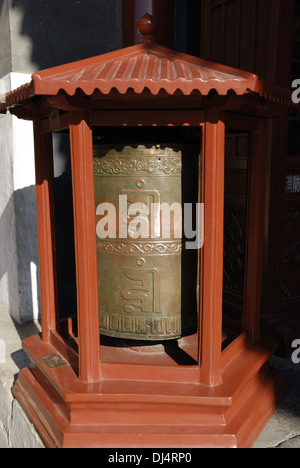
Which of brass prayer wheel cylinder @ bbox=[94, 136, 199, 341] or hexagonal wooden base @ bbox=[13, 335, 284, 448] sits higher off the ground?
brass prayer wheel cylinder @ bbox=[94, 136, 199, 341]

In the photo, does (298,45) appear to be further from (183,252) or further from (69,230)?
(69,230)

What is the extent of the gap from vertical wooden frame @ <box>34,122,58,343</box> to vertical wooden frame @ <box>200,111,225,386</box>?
4.81 feet

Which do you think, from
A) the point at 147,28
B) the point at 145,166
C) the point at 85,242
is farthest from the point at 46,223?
the point at 147,28

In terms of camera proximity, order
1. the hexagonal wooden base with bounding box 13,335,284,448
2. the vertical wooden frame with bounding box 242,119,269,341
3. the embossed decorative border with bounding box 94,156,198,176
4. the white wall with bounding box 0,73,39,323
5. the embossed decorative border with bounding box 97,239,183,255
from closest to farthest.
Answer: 1. the hexagonal wooden base with bounding box 13,335,284,448
2. the embossed decorative border with bounding box 94,156,198,176
3. the embossed decorative border with bounding box 97,239,183,255
4. the vertical wooden frame with bounding box 242,119,269,341
5. the white wall with bounding box 0,73,39,323

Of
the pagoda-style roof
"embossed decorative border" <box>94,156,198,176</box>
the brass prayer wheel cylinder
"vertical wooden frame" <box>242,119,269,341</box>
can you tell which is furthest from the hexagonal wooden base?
the pagoda-style roof

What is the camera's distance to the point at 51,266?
3717mm

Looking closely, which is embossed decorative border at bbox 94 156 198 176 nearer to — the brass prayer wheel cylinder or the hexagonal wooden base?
the brass prayer wheel cylinder

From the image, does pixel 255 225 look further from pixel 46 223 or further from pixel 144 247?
pixel 46 223

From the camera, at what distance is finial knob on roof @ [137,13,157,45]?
9.45ft

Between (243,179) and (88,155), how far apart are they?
7.14 feet

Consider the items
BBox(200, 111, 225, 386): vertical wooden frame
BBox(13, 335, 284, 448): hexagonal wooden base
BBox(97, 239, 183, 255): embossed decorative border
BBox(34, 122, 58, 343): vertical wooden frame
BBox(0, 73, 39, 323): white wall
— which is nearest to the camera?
BBox(200, 111, 225, 386): vertical wooden frame

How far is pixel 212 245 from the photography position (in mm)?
2791

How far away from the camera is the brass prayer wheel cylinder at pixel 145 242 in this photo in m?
3.06

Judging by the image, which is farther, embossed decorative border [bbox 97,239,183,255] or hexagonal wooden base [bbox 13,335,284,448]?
embossed decorative border [bbox 97,239,183,255]
